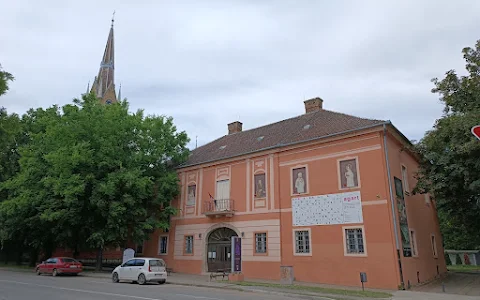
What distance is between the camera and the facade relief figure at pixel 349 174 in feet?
62.6

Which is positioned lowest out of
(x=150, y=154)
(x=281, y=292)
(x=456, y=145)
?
(x=281, y=292)

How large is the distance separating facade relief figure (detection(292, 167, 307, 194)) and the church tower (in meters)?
43.2

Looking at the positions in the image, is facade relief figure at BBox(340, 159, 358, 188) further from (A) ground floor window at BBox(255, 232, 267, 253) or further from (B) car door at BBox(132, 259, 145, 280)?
(B) car door at BBox(132, 259, 145, 280)

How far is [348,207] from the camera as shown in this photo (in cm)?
1873

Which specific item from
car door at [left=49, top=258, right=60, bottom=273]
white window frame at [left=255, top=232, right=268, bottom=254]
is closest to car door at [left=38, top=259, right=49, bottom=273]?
car door at [left=49, top=258, right=60, bottom=273]

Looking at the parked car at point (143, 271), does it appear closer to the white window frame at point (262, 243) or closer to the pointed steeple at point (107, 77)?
the white window frame at point (262, 243)

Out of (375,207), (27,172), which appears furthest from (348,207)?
(27,172)

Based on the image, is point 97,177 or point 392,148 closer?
point 392,148

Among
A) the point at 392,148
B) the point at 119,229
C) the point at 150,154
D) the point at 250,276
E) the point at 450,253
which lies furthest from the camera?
the point at 450,253

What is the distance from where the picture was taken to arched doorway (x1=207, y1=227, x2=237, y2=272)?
23.3m

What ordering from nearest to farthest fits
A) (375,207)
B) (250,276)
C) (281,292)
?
(281,292)
(375,207)
(250,276)

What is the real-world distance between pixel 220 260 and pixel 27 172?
14.6 m

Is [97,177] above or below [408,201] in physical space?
above

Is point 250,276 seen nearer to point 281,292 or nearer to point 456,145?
point 281,292
